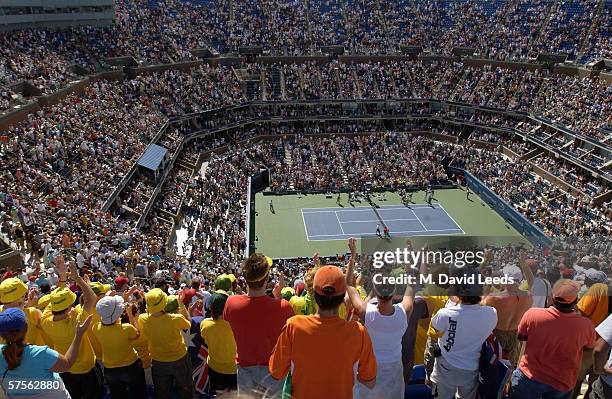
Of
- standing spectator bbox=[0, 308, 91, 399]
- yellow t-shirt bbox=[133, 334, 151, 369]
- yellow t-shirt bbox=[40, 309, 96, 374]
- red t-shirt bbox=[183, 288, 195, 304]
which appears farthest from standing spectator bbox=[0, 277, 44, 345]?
red t-shirt bbox=[183, 288, 195, 304]

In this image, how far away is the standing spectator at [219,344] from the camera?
573cm

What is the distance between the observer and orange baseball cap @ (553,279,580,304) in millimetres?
4699

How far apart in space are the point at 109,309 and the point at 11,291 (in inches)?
43.8

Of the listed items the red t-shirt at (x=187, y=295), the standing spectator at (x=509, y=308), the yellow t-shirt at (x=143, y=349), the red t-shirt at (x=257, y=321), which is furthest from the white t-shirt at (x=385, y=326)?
the red t-shirt at (x=187, y=295)

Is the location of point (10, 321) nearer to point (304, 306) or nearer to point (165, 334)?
point (165, 334)

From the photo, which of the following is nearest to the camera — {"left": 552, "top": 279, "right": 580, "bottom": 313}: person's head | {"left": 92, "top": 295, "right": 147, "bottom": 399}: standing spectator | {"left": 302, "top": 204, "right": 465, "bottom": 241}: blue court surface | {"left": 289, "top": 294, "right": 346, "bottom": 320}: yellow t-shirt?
{"left": 552, "top": 279, "right": 580, "bottom": 313}: person's head

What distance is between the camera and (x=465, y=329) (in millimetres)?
4809

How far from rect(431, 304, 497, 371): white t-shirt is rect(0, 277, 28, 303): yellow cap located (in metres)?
4.59

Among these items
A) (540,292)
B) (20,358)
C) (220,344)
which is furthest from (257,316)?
(540,292)

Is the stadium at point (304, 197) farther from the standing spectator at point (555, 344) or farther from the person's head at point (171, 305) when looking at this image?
the person's head at point (171, 305)

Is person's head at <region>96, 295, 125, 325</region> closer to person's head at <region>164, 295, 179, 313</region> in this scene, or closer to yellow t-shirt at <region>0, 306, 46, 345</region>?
person's head at <region>164, 295, 179, 313</region>

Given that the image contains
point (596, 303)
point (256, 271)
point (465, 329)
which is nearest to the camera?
point (256, 271)

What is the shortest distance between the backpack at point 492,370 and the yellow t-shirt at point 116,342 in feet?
12.7

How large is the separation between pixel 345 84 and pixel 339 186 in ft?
46.4
